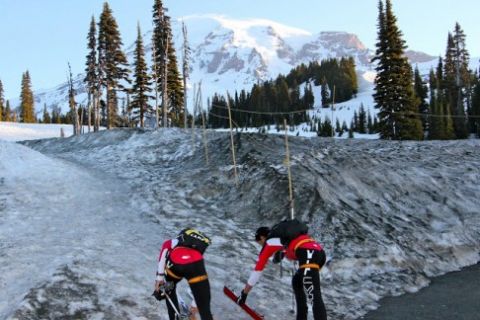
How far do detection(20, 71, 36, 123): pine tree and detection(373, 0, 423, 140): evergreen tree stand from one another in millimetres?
68144

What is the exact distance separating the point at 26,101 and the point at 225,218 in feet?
268

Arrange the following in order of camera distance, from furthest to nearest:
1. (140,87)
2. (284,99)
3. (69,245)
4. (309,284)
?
1. (284,99)
2. (140,87)
3. (69,245)
4. (309,284)

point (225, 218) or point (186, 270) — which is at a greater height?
point (186, 270)

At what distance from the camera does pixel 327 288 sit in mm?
10578

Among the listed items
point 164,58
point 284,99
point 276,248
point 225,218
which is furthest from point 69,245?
point 284,99

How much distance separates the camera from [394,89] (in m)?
37.4

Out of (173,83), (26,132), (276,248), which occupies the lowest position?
(276,248)

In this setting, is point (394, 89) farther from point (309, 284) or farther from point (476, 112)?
point (476, 112)

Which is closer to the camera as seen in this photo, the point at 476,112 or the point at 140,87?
the point at 140,87

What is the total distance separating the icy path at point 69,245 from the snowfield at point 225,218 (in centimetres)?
3

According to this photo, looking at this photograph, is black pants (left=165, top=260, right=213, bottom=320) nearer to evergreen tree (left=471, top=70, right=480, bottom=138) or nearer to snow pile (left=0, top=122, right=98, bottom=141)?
snow pile (left=0, top=122, right=98, bottom=141)

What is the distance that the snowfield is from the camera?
29.9ft

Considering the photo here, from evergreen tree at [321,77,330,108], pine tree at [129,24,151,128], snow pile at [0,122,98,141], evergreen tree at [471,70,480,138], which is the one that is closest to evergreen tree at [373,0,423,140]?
pine tree at [129,24,151,128]

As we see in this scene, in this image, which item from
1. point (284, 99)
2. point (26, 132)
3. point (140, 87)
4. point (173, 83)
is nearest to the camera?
point (140, 87)
